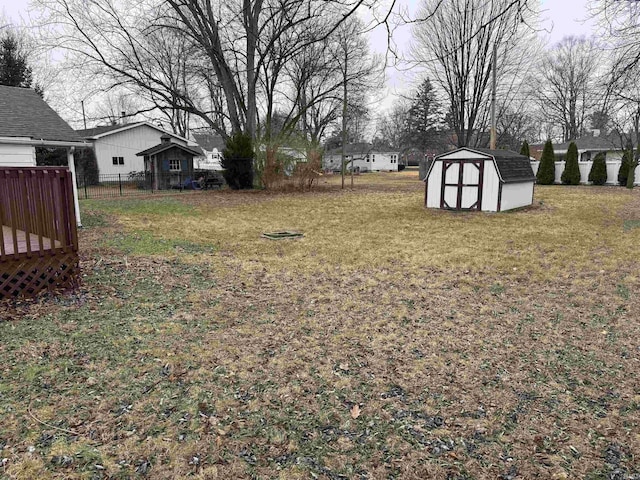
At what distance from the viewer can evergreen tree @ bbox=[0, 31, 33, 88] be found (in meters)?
22.5

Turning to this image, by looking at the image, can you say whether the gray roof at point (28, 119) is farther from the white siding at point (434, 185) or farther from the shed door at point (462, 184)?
the shed door at point (462, 184)

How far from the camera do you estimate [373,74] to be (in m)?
24.0

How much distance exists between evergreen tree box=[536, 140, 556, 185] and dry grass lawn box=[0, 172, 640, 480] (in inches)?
757

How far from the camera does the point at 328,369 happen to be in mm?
3277

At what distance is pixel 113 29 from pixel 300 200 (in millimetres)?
11520

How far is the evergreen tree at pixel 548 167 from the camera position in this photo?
23.8 meters

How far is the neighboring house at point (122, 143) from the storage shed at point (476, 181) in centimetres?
2128

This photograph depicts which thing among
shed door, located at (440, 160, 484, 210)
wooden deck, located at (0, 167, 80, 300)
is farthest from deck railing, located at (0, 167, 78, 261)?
shed door, located at (440, 160, 484, 210)

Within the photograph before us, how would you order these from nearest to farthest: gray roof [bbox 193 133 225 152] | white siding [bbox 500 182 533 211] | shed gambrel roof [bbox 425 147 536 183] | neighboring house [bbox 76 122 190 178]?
shed gambrel roof [bbox 425 147 536 183] < white siding [bbox 500 182 533 211] < neighboring house [bbox 76 122 190 178] < gray roof [bbox 193 133 225 152]

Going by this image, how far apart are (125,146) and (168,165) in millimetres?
6725

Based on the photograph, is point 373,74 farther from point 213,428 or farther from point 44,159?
point 213,428

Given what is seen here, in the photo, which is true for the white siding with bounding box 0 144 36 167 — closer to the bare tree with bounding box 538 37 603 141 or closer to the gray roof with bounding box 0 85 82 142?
the gray roof with bounding box 0 85 82 142

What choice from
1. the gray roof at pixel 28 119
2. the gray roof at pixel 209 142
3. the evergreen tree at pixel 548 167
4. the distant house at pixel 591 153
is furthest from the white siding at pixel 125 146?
the distant house at pixel 591 153

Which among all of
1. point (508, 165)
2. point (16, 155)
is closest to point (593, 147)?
point (508, 165)
